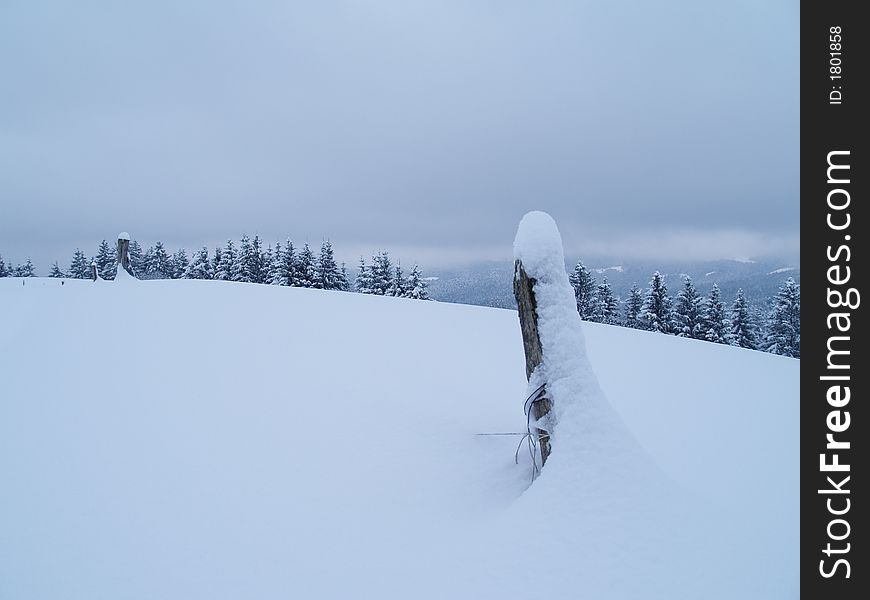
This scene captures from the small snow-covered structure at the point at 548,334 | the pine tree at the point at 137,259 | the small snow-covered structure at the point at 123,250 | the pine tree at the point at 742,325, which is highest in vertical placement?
the pine tree at the point at 137,259

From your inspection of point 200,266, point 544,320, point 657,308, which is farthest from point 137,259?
point 544,320

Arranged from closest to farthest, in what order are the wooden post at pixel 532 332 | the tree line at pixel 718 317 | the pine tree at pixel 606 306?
the wooden post at pixel 532 332, the tree line at pixel 718 317, the pine tree at pixel 606 306

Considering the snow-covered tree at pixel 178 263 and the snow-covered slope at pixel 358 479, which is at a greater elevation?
the snow-covered tree at pixel 178 263

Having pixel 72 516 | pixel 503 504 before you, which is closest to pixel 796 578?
pixel 503 504

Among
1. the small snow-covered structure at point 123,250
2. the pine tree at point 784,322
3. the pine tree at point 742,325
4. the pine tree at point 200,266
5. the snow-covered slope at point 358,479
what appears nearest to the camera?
the snow-covered slope at point 358,479

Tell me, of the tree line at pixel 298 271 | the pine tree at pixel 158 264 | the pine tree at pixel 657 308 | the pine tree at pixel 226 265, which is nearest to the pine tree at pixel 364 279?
the tree line at pixel 298 271

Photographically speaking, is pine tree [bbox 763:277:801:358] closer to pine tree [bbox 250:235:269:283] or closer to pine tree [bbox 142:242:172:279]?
pine tree [bbox 250:235:269:283]

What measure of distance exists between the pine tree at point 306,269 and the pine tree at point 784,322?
37.8 meters

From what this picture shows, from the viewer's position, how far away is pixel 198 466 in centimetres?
457

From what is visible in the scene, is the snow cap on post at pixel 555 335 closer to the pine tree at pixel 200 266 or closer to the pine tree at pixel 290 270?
the pine tree at pixel 290 270

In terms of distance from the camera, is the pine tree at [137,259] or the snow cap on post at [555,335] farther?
the pine tree at [137,259]

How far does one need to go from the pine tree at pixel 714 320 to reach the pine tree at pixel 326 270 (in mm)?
31436

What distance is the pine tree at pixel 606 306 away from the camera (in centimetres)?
4019
